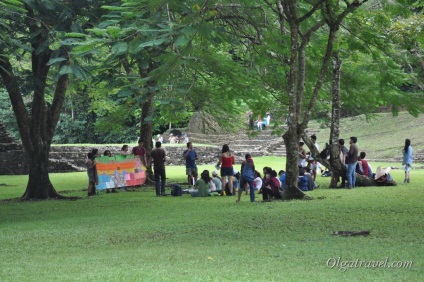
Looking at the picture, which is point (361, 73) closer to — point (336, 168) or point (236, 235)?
point (336, 168)

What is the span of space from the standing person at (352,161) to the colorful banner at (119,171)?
761cm

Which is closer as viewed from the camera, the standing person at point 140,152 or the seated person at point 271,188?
the seated person at point 271,188

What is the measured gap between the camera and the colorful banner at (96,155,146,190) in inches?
945

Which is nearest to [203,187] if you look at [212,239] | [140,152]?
[140,152]

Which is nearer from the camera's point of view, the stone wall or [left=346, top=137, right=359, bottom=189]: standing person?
[left=346, top=137, right=359, bottom=189]: standing person

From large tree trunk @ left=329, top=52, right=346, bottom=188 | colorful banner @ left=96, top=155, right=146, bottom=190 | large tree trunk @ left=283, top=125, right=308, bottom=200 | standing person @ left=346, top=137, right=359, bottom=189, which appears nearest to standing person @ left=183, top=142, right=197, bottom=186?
colorful banner @ left=96, top=155, right=146, bottom=190

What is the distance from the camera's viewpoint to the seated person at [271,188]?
1836cm

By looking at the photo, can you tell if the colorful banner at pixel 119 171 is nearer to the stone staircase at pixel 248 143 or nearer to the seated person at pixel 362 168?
the seated person at pixel 362 168

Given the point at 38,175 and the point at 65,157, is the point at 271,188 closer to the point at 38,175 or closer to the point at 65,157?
the point at 38,175

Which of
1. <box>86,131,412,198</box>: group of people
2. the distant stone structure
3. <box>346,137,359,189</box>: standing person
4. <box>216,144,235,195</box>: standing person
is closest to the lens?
<box>86,131,412,198</box>: group of people

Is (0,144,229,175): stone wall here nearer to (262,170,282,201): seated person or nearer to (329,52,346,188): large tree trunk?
(329,52,346,188): large tree trunk

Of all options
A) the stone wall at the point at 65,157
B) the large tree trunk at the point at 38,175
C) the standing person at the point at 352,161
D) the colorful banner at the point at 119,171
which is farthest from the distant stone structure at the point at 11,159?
the standing person at the point at 352,161

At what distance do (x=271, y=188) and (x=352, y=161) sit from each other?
3.98m

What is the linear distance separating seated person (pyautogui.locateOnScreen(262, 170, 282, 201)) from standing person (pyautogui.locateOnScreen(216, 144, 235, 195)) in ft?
5.14
